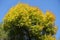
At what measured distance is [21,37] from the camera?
20.1 meters

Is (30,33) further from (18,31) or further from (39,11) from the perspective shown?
(39,11)

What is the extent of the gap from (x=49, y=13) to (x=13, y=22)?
4221 millimetres

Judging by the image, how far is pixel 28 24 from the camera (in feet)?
65.3

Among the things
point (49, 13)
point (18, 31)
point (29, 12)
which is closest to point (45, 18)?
point (49, 13)

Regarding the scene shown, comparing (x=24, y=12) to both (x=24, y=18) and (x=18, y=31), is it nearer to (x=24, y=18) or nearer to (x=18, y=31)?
(x=24, y=18)

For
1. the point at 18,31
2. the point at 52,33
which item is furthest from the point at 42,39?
the point at 18,31

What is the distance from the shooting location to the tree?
65.3ft

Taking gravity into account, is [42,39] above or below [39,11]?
below

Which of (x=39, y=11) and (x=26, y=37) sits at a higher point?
(x=39, y=11)

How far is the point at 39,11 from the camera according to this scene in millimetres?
20859

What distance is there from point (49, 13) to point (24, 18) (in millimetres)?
3093

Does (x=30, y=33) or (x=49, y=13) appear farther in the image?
(x=49, y=13)

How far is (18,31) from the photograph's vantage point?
795 inches

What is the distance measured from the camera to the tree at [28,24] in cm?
1989
